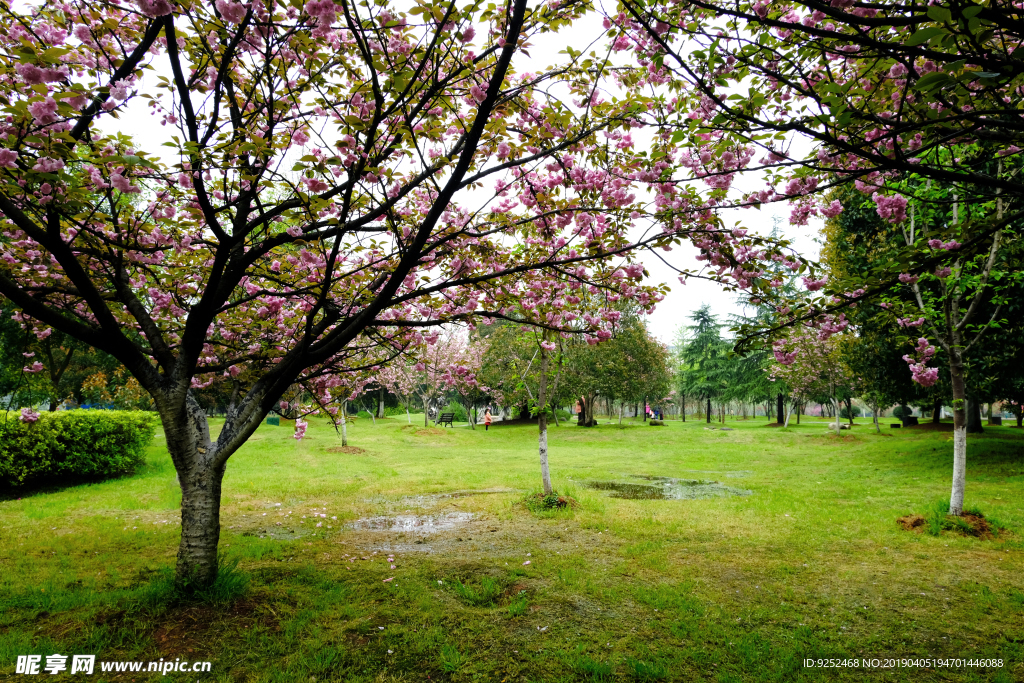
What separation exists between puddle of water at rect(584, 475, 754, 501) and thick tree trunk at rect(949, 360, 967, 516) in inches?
147

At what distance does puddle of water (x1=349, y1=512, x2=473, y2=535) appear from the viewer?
25.4ft

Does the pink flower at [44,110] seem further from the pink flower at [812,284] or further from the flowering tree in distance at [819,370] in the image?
the flowering tree in distance at [819,370]

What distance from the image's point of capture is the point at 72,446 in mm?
10555

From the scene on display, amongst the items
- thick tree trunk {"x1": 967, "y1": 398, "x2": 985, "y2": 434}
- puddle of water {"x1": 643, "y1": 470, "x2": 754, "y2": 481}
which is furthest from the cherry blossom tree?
thick tree trunk {"x1": 967, "y1": 398, "x2": 985, "y2": 434}

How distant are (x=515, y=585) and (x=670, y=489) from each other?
7241mm

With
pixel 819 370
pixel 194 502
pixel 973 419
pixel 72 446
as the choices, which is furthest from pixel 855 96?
pixel 819 370

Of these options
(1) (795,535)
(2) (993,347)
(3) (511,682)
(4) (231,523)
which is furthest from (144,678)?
(2) (993,347)

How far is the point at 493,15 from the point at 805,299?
12.2 feet

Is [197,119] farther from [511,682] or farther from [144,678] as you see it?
[511,682]

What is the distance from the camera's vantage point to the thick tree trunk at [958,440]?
293 inches

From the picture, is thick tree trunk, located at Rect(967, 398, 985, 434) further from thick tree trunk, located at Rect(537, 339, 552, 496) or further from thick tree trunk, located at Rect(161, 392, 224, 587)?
thick tree trunk, located at Rect(161, 392, 224, 587)

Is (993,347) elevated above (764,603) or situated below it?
above

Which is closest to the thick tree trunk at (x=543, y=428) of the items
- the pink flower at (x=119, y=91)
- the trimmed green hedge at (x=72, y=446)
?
the pink flower at (x=119, y=91)

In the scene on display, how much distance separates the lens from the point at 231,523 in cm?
788
